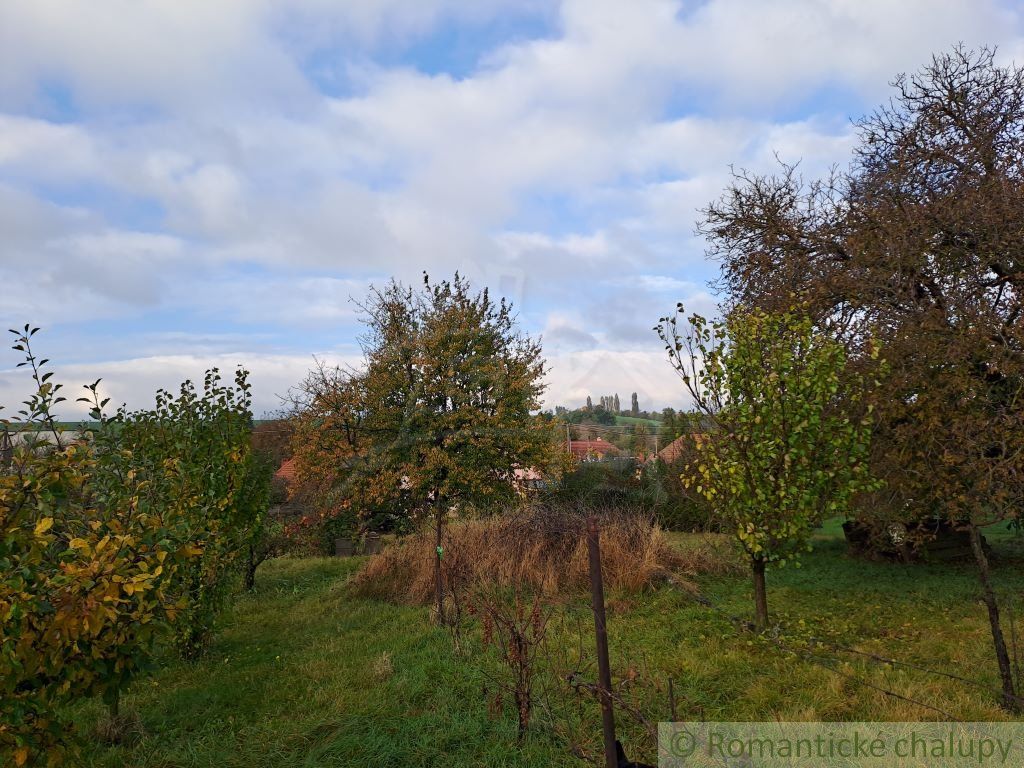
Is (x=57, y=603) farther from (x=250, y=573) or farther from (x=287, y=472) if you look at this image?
(x=287, y=472)

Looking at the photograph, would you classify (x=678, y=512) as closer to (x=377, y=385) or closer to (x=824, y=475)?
(x=377, y=385)

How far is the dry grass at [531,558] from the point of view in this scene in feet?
30.8

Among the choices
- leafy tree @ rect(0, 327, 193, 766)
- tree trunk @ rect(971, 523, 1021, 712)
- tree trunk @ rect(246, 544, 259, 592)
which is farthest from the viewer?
tree trunk @ rect(246, 544, 259, 592)

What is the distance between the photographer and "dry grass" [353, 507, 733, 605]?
940cm

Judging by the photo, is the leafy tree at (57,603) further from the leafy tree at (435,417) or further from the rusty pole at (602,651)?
the leafy tree at (435,417)

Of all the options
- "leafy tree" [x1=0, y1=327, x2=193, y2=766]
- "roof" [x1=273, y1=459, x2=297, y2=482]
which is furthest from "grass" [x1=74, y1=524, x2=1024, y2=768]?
"roof" [x1=273, y1=459, x2=297, y2=482]

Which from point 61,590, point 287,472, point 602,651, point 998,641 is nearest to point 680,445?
point 998,641

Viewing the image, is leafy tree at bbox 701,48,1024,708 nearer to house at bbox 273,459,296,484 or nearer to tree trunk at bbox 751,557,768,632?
tree trunk at bbox 751,557,768,632

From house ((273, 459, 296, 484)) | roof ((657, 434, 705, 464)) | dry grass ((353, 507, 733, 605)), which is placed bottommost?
dry grass ((353, 507, 733, 605))

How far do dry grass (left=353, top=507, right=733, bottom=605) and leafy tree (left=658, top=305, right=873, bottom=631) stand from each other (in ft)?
9.27

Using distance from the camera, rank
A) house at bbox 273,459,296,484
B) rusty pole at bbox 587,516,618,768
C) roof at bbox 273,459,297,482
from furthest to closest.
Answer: house at bbox 273,459,296,484 → roof at bbox 273,459,297,482 → rusty pole at bbox 587,516,618,768

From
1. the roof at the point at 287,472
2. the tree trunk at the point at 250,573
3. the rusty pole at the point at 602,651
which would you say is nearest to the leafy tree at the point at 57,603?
the rusty pole at the point at 602,651

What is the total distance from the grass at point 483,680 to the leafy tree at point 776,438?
49.4 inches

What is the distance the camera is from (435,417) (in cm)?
1002
